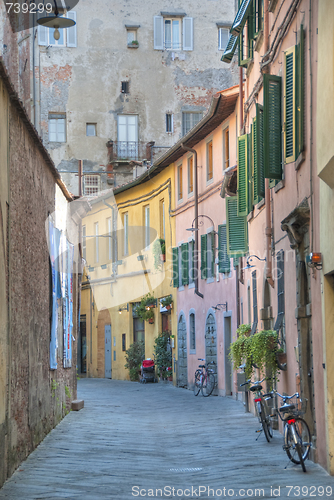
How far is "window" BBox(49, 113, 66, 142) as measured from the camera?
36406mm

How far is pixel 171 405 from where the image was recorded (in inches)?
772

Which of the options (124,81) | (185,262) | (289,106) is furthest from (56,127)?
(289,106)

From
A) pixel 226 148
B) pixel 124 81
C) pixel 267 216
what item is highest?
pixel 124 81

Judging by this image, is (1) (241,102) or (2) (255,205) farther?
(1) (241,102)

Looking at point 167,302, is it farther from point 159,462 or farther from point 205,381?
point 159,462

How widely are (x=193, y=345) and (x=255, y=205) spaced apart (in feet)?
37.5

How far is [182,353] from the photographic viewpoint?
88.8 ft

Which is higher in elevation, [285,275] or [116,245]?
[116,245]

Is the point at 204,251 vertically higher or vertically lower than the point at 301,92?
lower

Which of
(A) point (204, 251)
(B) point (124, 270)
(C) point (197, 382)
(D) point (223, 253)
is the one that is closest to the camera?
(D) point (223, 253)

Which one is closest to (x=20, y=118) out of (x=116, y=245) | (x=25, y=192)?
(x=25, y=192)

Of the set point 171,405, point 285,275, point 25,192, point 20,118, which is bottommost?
point 171,405

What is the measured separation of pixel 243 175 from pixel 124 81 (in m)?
22.1

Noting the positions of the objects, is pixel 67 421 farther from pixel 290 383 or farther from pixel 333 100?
pixel 333 100
